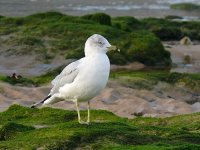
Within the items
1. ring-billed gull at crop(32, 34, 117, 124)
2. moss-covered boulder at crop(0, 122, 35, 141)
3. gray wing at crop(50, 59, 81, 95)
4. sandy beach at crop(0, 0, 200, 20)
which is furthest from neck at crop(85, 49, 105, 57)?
sandy beach at crop(0, 0, 200, 20)

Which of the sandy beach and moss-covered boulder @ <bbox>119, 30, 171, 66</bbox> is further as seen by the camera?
the sandy beach

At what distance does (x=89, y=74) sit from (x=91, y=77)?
6 centimetres

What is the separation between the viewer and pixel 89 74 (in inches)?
382

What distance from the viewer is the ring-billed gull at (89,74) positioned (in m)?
9.70

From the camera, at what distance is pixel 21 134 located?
10.1 meters

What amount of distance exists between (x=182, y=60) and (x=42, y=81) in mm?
11224

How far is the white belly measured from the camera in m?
9.67

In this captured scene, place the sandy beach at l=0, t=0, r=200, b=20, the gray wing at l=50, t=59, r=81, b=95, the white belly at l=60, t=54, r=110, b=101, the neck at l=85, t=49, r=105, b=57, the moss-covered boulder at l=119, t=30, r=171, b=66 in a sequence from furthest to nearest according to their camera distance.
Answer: the sandy beach at l=0, t=0, r=200, b=20 < the moss-covered boulder at l=119, t=30, r=171, b=66 < the gray wing at l=50, t=59, r=81, b=95 < the neck at l=85, t=49, r=105, b=57 < the white belly at l=60, t=54, r=110, b=101

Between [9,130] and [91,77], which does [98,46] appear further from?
[9,130]

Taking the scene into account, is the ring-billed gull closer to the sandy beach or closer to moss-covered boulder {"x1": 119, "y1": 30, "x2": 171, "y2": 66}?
moss-covered boulder {"x1": 119, "y1": 30, "x2": 171, "y2": 66}

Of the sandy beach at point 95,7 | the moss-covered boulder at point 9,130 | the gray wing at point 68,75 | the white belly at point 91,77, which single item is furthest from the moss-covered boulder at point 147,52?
the sandy beach at point 95,7

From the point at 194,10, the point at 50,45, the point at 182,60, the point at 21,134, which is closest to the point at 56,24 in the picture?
the point at 50,45

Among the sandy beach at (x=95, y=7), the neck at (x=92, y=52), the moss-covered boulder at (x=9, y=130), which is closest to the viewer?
the neck at (x=92, y=52)

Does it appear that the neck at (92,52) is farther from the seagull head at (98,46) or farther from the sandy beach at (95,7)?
the sandy beach at (95,7)
